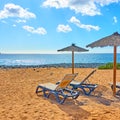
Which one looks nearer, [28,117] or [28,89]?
[28,117]

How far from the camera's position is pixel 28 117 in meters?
5.48

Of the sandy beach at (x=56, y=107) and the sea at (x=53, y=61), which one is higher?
the sea at (x=53, y=61)

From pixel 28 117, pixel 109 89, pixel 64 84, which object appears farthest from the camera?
pixel 109 89

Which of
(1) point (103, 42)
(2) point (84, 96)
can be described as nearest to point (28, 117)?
(2) point (84, 96)

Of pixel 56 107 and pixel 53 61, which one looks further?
pixel 53 61

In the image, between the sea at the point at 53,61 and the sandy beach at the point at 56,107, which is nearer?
the sandy beach at the point at 56,107

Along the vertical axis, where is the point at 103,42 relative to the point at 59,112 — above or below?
above

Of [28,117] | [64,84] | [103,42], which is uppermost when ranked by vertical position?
[103,42]

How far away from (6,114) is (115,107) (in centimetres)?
275

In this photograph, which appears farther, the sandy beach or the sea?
the sea

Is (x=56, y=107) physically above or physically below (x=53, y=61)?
below

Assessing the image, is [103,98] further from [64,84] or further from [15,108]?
[15,108]

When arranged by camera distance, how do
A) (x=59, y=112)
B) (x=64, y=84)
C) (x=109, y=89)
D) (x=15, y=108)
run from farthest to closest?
(x=109, y=89), (x=64, y=84), (x=15, y=108), (x=59, y=112)

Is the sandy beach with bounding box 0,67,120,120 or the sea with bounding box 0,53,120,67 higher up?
the sea with bounding box 0,53,120,67
